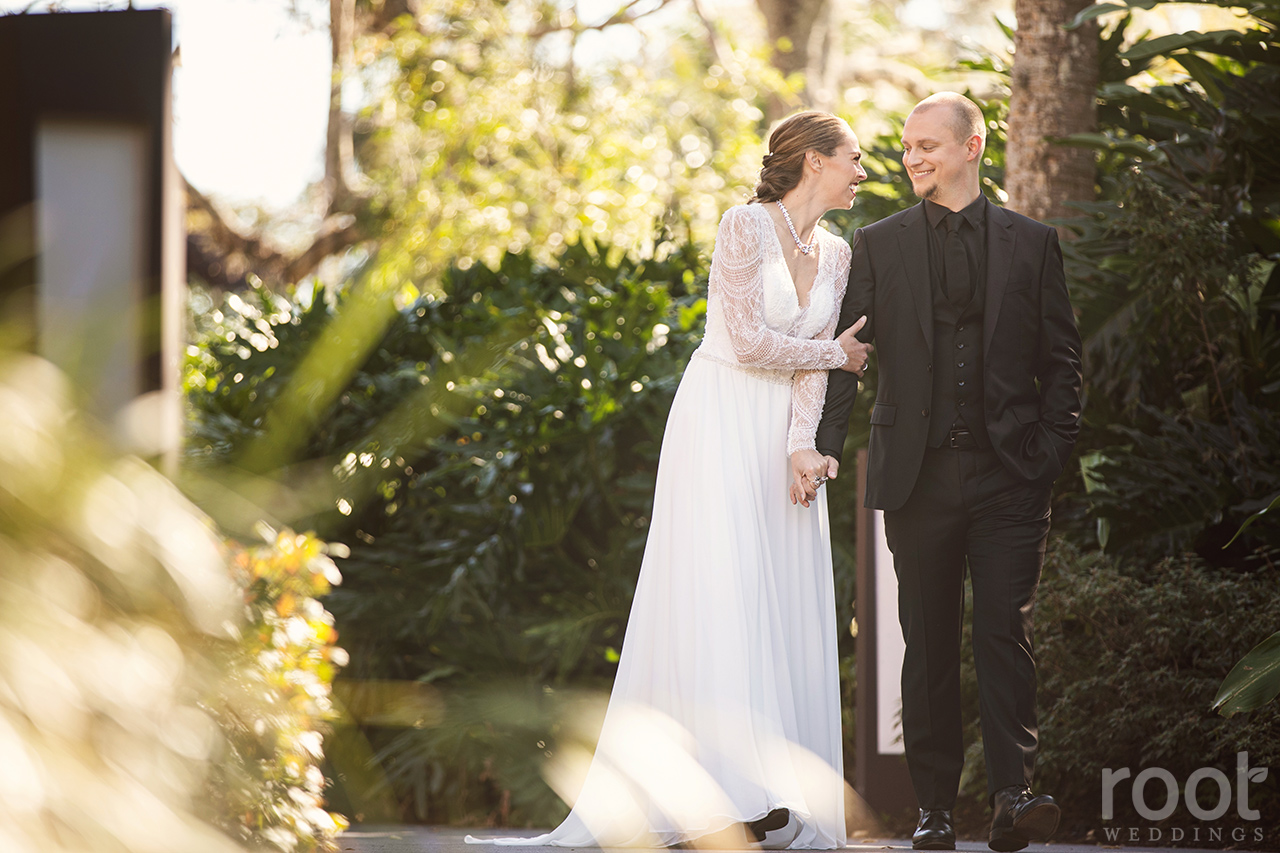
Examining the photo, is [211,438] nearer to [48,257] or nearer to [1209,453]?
[48,257]

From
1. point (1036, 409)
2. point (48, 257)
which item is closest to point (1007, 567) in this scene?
point (1036, 409)

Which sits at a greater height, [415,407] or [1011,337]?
[1011,337]

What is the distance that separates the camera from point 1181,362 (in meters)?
6.27

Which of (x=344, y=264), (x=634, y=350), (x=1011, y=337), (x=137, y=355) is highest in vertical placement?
(x=1011, y=337)

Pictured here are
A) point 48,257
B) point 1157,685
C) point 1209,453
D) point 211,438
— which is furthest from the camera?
point 211,438

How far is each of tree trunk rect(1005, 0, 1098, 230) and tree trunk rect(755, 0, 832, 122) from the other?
890 cm

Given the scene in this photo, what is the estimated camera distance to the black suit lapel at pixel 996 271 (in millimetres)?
4062

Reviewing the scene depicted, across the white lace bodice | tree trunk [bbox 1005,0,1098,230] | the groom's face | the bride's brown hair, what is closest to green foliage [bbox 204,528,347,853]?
the white lace bodice

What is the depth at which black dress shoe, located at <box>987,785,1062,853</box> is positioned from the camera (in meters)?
3.73

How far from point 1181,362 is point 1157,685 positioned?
1.96 m

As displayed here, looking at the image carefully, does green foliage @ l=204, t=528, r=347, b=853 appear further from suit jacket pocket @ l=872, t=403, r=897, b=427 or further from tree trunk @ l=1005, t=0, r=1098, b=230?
tree trunk @ l=1005, t=0, r=1098, b=230

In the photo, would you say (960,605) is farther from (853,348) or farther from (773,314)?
(773,314)

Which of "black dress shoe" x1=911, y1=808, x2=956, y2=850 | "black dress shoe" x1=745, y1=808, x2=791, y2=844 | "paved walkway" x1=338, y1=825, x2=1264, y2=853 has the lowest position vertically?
"paved walkway" x1=338, y1=825, x2=1264, y2=853

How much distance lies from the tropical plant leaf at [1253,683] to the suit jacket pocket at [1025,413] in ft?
3.54
